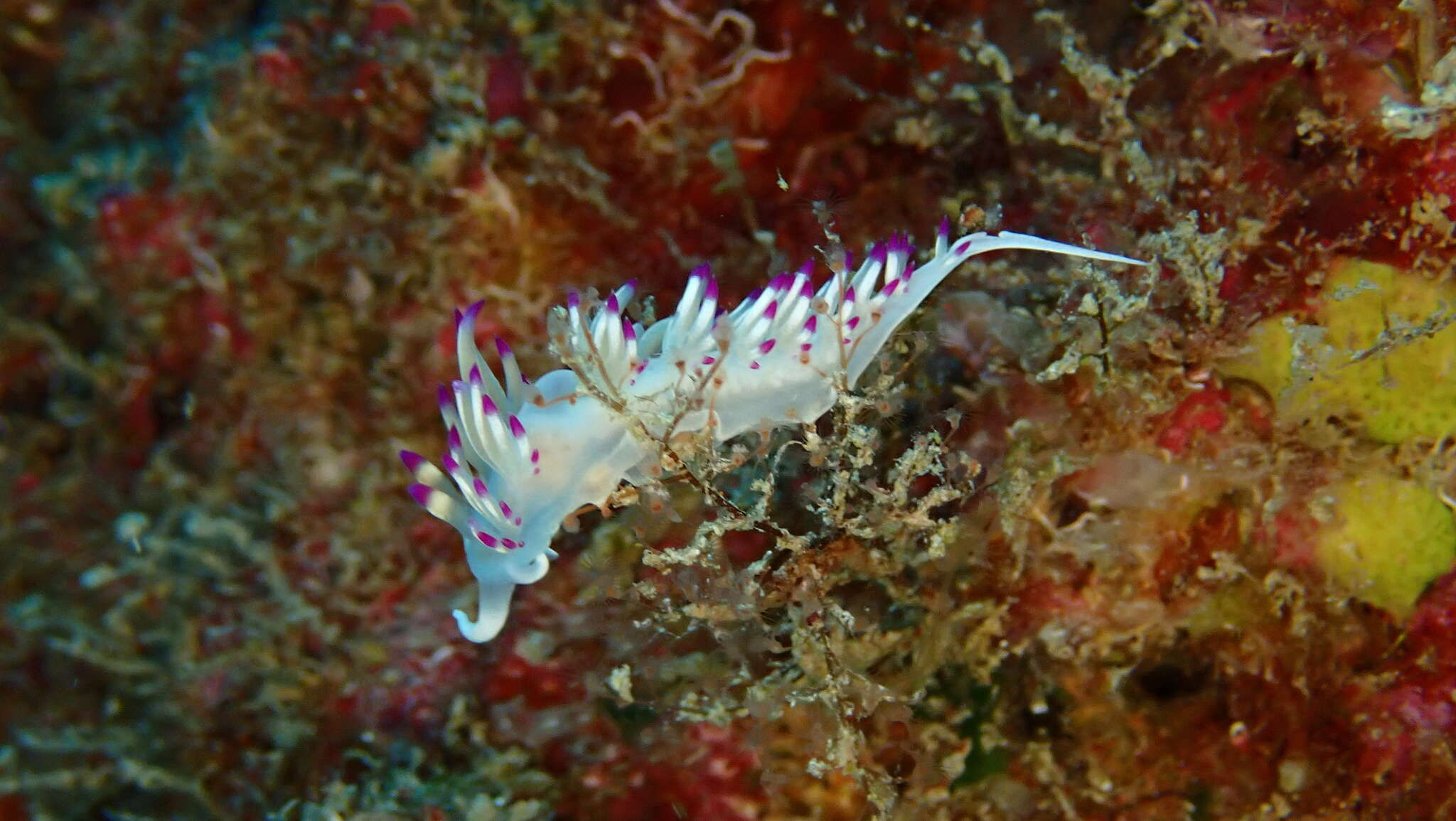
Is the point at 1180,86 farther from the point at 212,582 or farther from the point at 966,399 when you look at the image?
the point at 212,582

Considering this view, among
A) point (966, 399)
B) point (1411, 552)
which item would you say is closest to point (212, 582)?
point (966, 399)

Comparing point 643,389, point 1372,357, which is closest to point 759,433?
point 643,389

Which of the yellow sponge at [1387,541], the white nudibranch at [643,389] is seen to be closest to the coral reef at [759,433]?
the yellow sponge at [1387,541]

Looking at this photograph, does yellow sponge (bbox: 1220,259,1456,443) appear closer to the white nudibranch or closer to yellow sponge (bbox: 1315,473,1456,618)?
yellow sponge (bbox: 1315,473,1456,618)

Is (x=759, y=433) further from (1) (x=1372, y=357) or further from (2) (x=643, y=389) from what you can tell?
(1) (x=1372, y=357)

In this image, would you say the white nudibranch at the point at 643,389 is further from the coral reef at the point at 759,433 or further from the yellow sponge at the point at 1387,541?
the yellow sponge at the point at 1387,541

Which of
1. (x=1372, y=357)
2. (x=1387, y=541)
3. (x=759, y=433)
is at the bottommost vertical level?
(x=1387, y=541)
